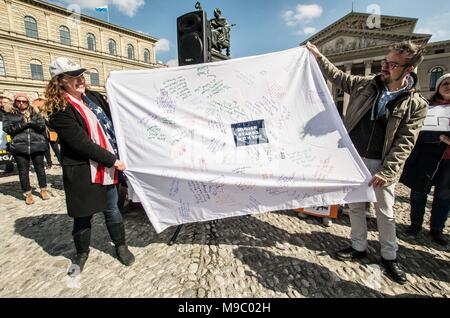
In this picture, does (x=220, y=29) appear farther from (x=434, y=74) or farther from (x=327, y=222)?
(x=434, y=74)

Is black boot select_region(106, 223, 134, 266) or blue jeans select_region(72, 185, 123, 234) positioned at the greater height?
blue jeans select_region(72, 185, 123, 234)

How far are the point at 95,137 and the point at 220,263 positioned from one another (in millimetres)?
1863

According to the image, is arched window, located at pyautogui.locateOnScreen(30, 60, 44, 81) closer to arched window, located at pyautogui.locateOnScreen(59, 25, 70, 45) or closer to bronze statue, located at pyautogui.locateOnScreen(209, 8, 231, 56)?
arched window, located at pyautogui.locateOnScreen(59, 25, 70, 45)

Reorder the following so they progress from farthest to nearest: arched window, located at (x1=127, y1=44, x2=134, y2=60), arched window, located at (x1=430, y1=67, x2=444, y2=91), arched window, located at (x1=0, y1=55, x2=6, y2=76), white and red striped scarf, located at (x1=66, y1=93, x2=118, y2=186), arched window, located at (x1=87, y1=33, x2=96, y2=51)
Answer: arched window, located at (x1=127, y1=44, x2=134, y2=60) → arched window, located at (x1=87, y1=33, x2=96, y2=51) → arched window, located at (x1=430, y1=67, x2=444, y2=91) → arched window, located at (x1=0, y1=55, x2=6, y2=76) → white and red striped scarf, located at (x1=66, y1=93, x2=118, y2=186)

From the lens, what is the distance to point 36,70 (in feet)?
102

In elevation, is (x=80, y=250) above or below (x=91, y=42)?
below

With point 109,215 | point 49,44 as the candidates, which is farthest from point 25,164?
point 49,44

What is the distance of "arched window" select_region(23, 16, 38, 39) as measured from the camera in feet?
101

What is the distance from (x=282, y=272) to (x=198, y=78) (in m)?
2.26

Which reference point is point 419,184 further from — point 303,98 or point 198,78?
point 198,78

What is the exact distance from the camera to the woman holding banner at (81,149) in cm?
198

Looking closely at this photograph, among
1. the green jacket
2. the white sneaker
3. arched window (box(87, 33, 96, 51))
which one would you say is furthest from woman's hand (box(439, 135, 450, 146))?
arched window (box(87, 33, 96, 51))

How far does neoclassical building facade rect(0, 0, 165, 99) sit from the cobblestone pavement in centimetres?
2606

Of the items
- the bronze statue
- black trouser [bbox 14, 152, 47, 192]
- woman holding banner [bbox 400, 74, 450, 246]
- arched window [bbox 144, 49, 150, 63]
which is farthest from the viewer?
arched window [bbox 144, 49, 150, 63]
